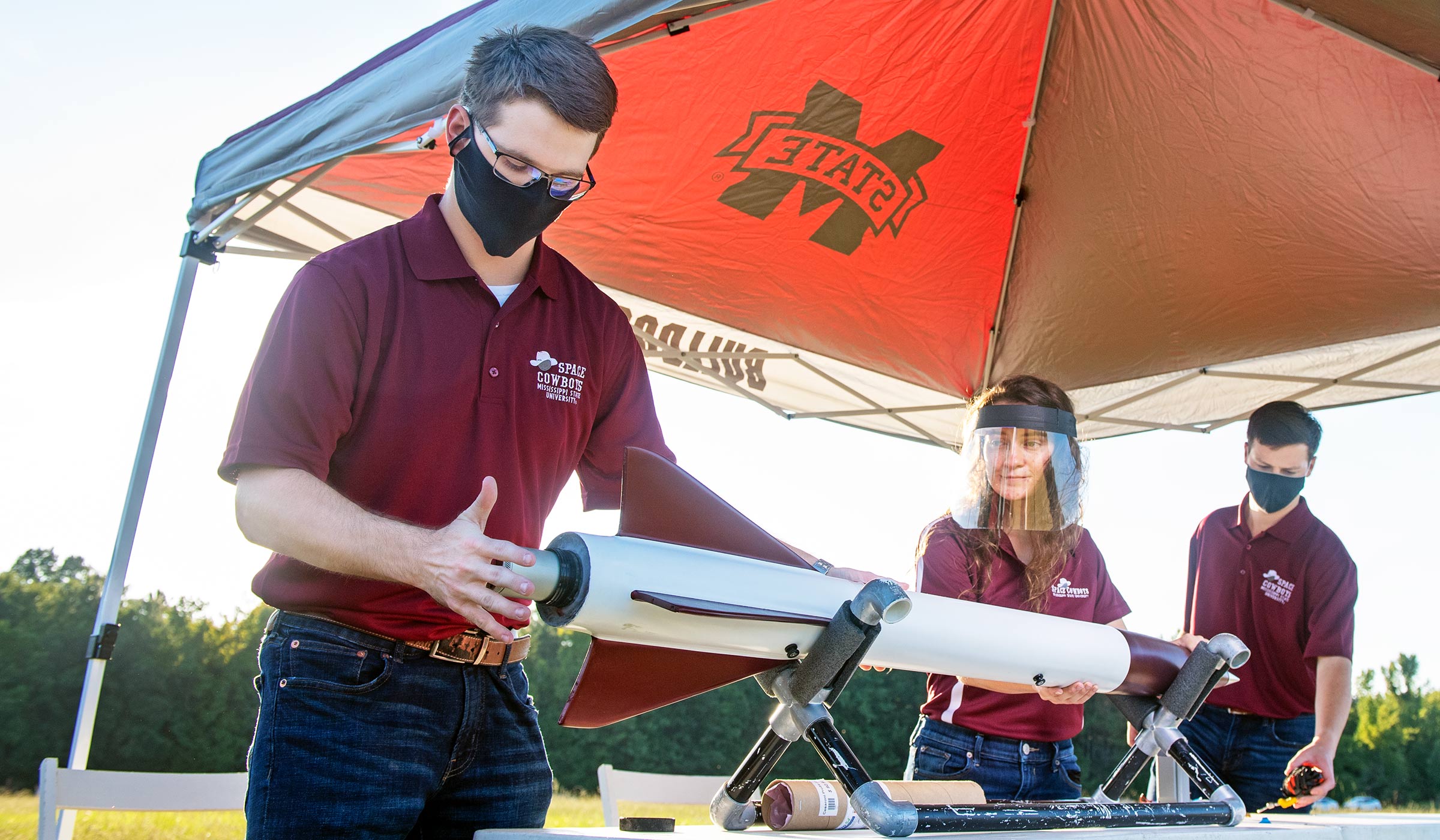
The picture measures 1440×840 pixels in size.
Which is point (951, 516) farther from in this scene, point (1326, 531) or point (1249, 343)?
point (1249, 343)

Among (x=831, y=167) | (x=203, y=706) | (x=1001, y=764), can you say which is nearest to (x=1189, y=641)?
(x=1001, y=764)

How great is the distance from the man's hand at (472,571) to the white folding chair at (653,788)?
1.89m

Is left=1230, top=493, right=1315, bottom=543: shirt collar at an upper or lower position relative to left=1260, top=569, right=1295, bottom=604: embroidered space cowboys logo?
upper

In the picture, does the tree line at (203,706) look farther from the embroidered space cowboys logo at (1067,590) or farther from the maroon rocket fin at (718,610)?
the maroon rocket fin at (718,610)

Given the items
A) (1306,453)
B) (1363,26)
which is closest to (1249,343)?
(1306,453)

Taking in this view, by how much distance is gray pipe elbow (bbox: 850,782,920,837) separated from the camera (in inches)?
49.6

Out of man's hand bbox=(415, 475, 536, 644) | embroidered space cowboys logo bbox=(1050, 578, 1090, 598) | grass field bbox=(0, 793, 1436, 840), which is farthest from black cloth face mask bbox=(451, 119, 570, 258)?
grass field bbox=(0, 793, 1436, 840)

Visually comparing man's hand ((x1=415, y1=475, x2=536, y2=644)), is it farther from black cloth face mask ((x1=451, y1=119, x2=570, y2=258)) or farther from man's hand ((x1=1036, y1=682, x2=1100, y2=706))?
man's hand ((x1=1036, y1=682, x2=1100, y2=706))

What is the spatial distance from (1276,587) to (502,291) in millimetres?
2829

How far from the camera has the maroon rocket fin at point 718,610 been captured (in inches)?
46.9

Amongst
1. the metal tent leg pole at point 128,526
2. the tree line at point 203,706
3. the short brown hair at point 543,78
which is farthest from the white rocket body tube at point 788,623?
the tree line at point 203,706

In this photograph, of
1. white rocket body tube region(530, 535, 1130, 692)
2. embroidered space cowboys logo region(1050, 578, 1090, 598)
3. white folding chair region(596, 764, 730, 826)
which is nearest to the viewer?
white rocket body tube region(530, 535, 1130, 692)

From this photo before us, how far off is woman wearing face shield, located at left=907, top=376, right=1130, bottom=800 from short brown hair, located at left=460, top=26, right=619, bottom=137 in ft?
3.90

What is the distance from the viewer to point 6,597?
33.8ft
